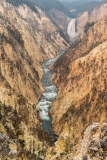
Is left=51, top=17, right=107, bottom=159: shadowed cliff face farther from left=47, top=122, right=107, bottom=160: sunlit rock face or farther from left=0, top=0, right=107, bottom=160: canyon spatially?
left=47, top=122, right=107, bottom=160: sunlit rock face

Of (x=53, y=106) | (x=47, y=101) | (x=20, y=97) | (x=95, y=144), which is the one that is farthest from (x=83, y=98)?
(x=95, y=144)

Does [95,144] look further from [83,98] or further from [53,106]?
[53,106]

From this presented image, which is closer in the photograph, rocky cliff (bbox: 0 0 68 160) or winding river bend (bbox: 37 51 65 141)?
rocky cliff (bbox: 0 0 68 160)

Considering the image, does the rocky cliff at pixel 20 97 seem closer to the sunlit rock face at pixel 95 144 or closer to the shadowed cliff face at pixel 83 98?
the shadowed cliff face at pixel 83 98

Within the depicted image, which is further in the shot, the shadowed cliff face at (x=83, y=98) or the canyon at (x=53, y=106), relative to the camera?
the shadowed cliff face at (x=83, y=98)

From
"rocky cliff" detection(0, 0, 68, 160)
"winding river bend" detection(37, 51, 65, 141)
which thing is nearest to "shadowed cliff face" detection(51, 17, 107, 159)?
Answer: "winding river bend" detection(37, 51, 65, 141)

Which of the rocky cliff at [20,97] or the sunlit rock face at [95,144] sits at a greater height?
the rocky cliff at [20,97]

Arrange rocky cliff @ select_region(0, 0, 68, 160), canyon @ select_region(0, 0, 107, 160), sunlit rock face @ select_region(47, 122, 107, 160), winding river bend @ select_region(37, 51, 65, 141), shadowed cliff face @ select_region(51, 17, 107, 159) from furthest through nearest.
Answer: winding river bend @ select_region(37, 51, 65, 141)
shadowed cliff face @ select_region(51, 17, 107, 159)
rocky cliff @ select_region(0, 0, 68, 160)
canyon @ select_region(0, 0, 107, 160)
sunlit rock face @ select_region(47, 122, 107, 160)

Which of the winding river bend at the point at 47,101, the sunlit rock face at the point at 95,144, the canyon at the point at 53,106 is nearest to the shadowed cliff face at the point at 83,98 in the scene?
the canyon at the point at 53,106

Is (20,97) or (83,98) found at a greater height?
(83,98)

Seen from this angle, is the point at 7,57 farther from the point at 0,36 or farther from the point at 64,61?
the point at 64,61

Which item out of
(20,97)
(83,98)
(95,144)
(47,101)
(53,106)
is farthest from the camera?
(47,101)
